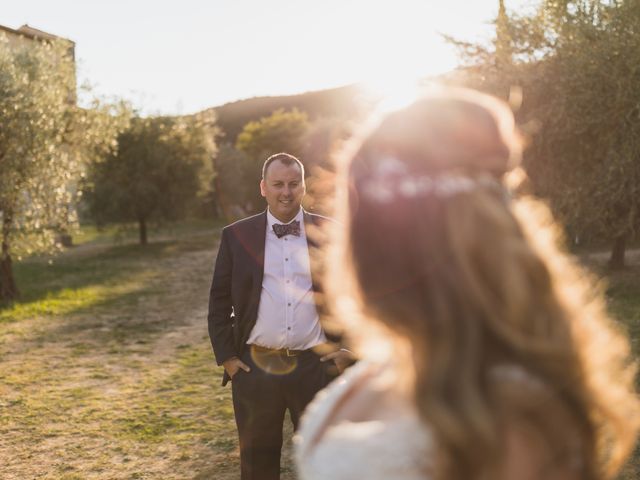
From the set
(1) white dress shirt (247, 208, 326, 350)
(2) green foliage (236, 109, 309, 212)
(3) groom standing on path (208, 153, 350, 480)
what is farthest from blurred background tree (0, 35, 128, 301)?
(2) green foliage (236, 109, 309, 212)

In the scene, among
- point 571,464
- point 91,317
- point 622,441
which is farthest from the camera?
point 91,317

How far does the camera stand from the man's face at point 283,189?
4.80m

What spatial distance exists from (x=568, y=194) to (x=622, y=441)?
531 inches

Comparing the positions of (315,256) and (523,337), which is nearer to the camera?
(523,337)

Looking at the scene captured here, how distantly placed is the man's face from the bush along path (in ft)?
8.41

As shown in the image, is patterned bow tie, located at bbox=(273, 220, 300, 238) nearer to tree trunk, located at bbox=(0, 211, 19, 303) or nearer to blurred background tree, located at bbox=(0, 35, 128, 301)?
blurred background tree, located at bbox=(0, 35, 128, 301)

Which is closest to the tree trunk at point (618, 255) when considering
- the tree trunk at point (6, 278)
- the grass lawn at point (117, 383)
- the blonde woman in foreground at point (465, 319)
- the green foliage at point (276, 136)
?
the grass lawn at point (117, 383)

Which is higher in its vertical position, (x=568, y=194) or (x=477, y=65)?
(x=477, y=65)

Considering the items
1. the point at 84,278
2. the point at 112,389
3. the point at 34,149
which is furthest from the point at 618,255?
the point at 84,278

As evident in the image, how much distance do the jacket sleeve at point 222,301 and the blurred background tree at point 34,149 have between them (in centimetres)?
1118

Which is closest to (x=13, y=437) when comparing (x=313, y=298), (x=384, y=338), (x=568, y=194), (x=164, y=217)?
(x=313, y=298)

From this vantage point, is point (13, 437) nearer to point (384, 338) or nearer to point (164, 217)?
point (384, 338)

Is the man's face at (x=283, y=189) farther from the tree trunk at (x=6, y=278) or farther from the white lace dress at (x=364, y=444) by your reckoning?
the tree trunk at (x=6, y=278)

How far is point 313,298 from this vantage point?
4.59 meters
